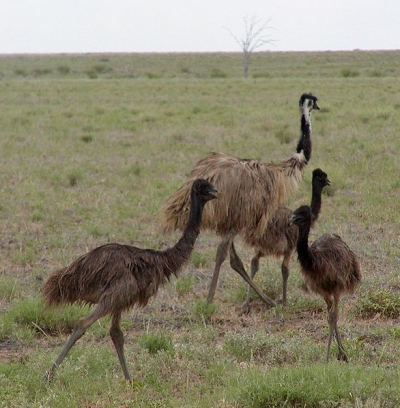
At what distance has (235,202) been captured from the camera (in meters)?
8.06

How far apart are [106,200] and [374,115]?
10190 millimetres

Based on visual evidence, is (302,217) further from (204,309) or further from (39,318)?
(39,318)

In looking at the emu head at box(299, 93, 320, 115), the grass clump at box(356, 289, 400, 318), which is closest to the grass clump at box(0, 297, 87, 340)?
the grass clump at box(356, 289, 400, 318)

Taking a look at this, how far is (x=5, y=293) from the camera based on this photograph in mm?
7855

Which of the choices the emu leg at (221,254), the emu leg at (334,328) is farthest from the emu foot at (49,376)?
the emu leg at (221,254)

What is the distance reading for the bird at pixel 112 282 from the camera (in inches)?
218

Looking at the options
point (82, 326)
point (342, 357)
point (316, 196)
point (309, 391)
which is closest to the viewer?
point (309, 391)

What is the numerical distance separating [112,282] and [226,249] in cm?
270

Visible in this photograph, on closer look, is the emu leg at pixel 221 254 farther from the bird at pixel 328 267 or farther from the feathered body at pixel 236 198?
the bird at pixel 328 267

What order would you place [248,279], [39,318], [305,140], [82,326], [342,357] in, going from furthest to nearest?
[305,140], [248,279], [39,318], [342,357], [82,326]

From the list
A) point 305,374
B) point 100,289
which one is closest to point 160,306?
point 100,289

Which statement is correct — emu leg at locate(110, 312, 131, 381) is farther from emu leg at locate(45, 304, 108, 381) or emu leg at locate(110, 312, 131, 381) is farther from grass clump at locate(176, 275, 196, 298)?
grass clump at locate(176, 275, 196, 298)

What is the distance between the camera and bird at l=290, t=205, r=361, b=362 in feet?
20.1

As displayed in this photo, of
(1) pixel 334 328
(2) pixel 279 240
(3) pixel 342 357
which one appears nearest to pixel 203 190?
(1) pixel 334 328
